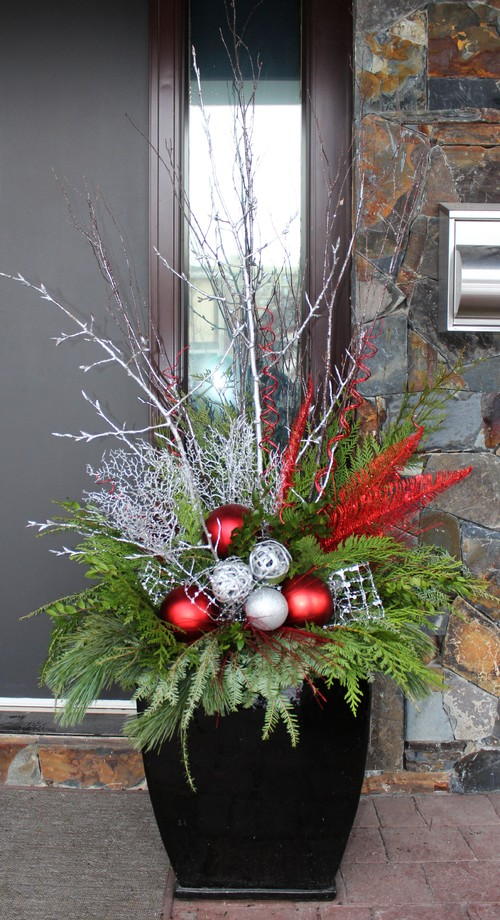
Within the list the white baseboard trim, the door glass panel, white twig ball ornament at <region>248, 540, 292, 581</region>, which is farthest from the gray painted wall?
white twig ball ornament at <region>248, 540, 292, 581</region>

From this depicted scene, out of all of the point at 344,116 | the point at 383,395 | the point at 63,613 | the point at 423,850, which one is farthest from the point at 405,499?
the point at 344,116

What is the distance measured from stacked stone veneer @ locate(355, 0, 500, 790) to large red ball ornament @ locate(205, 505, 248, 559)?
77 cm

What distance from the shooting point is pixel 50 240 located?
2861 mm

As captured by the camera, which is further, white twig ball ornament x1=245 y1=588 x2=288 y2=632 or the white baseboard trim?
the white baseboard trim

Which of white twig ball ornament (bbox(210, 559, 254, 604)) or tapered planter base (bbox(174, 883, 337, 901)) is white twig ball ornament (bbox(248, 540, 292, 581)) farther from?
tapered planter base (bbox(174, 883, 337, 901))

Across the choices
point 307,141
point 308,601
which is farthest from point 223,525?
point 307,141

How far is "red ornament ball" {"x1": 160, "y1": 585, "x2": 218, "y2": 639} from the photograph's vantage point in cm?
189

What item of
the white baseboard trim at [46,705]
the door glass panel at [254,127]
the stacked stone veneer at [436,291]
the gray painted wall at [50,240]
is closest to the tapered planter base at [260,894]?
the stacked stone veneer at [436,291]

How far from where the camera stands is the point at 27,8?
2.85 metres

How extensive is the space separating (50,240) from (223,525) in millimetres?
1409

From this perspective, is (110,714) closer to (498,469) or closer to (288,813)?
(288,813)

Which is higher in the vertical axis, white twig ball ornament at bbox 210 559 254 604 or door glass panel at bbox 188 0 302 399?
door glass panel at bbox 188 0 302 399

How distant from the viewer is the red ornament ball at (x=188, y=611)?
1.89 meters

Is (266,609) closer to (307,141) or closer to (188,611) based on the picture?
(188,611)
